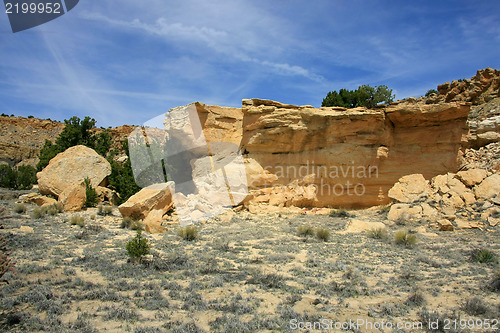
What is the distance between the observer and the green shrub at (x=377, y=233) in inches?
422

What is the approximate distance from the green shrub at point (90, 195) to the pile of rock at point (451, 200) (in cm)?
1456

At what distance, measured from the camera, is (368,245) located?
9.92 m

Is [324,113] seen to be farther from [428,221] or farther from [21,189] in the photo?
[21,189]

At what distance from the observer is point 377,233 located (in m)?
10.9

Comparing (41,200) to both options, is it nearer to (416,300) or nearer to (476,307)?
(416,300)

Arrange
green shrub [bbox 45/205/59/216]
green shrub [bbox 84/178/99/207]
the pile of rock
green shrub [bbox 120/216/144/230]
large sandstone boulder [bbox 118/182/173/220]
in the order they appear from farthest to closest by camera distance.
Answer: green shrub [bbox 84/178/99/207]
green shrub [bbox 45/205/59/216]
large sandstone boulder [bbox 118/182/173/220]
green shrub [bbox 120/216/144/230]
the pile of rock

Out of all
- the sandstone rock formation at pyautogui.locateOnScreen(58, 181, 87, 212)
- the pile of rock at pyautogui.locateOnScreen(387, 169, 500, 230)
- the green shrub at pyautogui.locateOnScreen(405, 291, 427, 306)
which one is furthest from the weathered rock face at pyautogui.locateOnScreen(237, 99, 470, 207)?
the green shrub at pyautogui.locateOnScreen(405, 291, 427, 306)

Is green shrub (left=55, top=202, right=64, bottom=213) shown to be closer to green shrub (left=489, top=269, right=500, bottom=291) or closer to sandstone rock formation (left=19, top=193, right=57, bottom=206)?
sandstone rock formation (left=19, top=193, right=57, bottom=206)

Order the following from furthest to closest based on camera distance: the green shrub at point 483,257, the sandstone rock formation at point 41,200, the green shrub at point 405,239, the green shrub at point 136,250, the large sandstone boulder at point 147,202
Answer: the sandstone rock formation at point 41,200, the large sandstone boulder at point 147,202, the green shrub at point 405,239, the green shrub at point 136,250, the green shrub at point 483,257

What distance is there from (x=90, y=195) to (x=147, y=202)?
500 centimetres

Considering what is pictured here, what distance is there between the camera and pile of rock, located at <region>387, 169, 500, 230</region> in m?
11.7

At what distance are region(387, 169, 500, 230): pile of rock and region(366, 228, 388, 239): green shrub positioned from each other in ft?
7.84

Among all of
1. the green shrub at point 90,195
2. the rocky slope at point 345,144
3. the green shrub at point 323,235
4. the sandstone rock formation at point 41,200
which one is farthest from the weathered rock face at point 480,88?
the sandstone rock formation at point 41,200

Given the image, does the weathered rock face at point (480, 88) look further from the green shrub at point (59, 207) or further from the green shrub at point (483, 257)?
the green shrub at point (59, 207)
